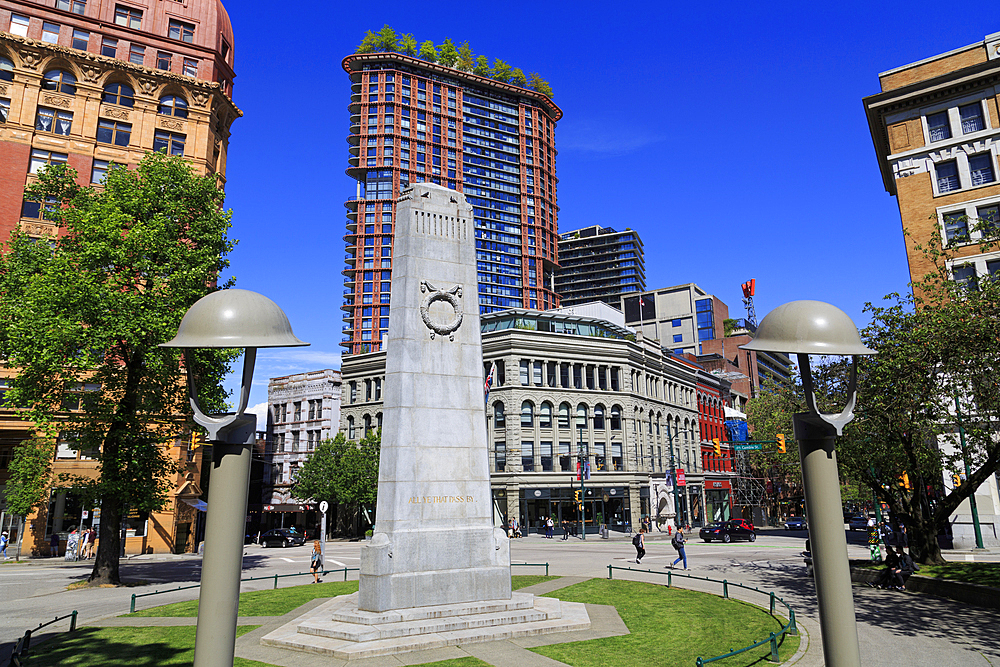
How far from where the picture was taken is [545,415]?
197ft

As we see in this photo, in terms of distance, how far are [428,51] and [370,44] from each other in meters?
11.1

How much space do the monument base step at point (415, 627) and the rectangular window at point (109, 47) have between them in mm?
48200

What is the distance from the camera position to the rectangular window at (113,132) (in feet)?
151

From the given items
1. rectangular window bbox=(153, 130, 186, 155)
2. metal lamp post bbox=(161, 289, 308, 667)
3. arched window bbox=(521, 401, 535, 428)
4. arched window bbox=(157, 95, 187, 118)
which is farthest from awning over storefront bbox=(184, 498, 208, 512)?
metal lamp post bbox=(161, 289, 308, 667)

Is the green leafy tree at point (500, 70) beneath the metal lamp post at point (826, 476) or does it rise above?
above

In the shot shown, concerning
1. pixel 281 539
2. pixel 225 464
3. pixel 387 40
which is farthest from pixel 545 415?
pixel 387 40

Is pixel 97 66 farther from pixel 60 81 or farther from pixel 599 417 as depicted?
pixel 599 417

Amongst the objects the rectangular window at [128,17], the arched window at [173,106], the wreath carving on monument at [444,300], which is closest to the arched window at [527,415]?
the arched window at [173,106]

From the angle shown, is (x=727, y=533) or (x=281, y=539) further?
(x=281, y=539)

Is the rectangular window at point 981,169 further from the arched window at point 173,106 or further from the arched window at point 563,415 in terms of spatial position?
the arched window at point 173,106

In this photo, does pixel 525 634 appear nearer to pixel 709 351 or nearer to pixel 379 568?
pixel 379 568

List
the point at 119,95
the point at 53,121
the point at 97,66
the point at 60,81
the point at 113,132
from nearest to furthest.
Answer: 1. the point at 53,121
2. the point at 60,81
3. the point at 97,66
4. the point at 113,132
5. the point at 119,95

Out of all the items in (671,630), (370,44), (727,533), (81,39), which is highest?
(370,44)

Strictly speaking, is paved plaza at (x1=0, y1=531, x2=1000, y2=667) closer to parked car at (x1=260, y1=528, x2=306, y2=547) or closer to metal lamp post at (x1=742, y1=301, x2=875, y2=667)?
metal lamp post at (x1=742, y1=301, x2=875, y2=667)
